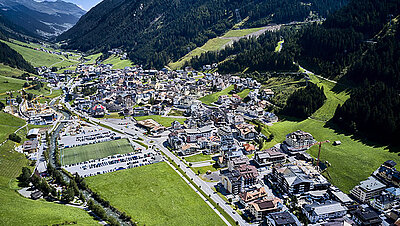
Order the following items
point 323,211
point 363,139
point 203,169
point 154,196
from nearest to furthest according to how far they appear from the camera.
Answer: point 323,211, point 154,196, point 203,169, point 363,139

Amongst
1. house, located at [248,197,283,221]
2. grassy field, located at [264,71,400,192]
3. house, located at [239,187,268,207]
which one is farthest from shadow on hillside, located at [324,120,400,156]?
house, located at [248,197,283,221]

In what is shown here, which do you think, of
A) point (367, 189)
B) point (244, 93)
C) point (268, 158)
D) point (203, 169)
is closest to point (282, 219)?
point (367, 189)

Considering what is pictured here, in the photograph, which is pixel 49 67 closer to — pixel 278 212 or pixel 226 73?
pixel 226 73

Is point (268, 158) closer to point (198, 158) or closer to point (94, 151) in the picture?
point (198, 158)

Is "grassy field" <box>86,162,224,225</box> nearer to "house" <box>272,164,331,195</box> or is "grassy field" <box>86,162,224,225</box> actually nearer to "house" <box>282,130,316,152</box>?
"house" <box>272,164,331,195</box>

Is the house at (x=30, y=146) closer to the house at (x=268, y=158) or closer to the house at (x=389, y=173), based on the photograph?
the house at (x=268, y=158)

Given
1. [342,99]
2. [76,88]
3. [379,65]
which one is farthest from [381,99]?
[76,88]
